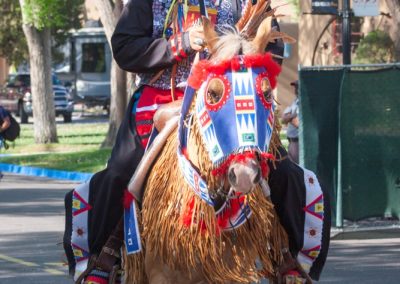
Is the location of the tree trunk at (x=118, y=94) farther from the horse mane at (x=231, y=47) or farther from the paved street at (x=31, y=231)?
the horse mane at (x=231, y=47)

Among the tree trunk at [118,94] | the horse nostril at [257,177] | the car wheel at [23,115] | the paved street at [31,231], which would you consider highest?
the horse nostril at [257,177]

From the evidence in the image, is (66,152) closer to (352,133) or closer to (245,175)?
(352,133)

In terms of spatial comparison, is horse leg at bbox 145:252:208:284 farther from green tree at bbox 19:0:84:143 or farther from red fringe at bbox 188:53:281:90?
green tree at bbox 19:0:84:143

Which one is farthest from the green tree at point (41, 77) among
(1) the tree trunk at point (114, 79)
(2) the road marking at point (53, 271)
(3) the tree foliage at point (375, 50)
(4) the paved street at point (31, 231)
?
(2) the road marking at point (53, 271)

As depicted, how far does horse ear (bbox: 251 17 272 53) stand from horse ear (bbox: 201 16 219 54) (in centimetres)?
19

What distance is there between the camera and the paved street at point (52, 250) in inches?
426

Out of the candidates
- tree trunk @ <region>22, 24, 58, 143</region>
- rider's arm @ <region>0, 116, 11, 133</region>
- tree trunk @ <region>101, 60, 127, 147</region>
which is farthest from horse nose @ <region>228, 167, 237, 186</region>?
tree trunk @ <region>22, 24, 58, 143</region>

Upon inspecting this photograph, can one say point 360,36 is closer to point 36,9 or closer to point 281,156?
point 36,9

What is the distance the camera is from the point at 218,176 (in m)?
5.30

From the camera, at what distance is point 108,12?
982 inches

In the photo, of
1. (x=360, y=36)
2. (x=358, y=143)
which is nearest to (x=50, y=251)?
(x=358, y=143)

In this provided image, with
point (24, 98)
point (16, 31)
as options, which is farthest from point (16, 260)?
point (16, 31)

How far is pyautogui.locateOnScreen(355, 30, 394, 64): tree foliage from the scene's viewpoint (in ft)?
108

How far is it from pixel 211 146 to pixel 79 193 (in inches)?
47.0
